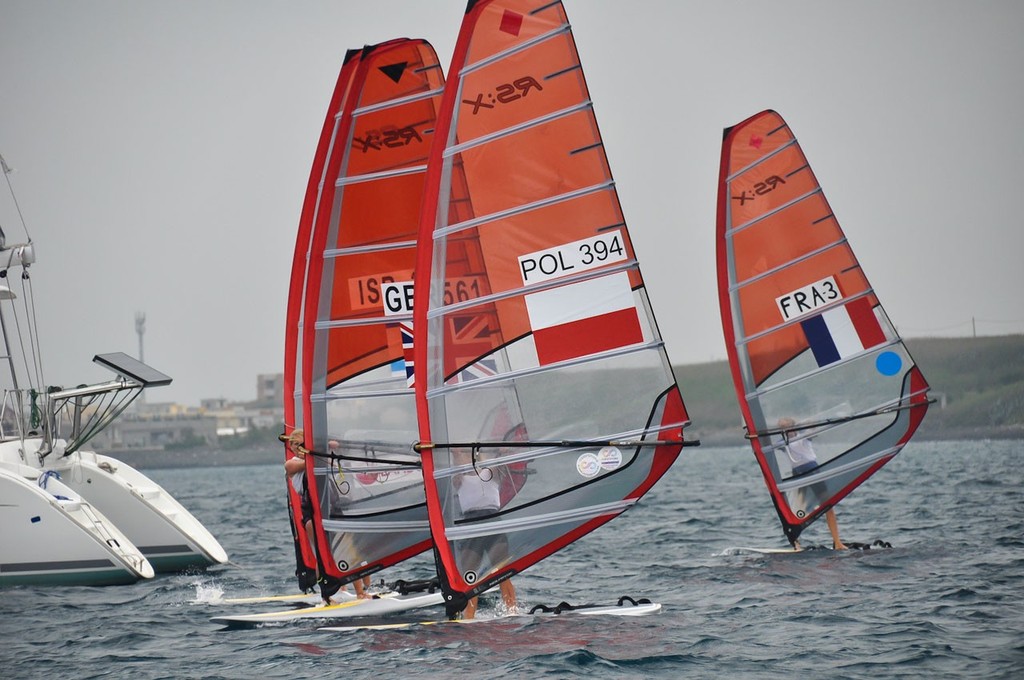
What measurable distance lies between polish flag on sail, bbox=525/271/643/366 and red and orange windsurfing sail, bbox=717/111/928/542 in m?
4.45

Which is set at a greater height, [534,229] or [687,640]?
[534,229]

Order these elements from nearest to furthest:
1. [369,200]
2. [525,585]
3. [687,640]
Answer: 1. [687,640]
2. [369,200]
3. [525,585]

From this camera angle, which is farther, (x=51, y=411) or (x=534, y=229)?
(x=51, y=411)

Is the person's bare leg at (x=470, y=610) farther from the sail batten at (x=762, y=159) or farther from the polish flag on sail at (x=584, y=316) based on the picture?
the sail batten at (x=762, y=159)

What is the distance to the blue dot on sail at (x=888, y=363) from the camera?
1333 cm

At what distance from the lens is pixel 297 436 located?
10.8 meters

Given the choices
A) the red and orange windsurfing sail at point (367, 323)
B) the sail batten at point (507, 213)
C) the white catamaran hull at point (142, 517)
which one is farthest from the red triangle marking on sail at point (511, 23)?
the white catamaran hull at point (142, 517)

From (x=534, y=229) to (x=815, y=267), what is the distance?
17.4 feet

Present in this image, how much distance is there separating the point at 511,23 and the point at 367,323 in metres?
2.90

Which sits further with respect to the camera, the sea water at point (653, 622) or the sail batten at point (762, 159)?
the sail batten at point (762, 159)

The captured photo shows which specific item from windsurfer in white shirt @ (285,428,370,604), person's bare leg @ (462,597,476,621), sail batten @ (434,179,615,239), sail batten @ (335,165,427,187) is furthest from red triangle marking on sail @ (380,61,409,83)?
person's bare leg @ (462,597,476,621)

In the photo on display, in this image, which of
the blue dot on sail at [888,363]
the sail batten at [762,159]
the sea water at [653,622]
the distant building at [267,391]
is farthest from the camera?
the distant building at [267,391]

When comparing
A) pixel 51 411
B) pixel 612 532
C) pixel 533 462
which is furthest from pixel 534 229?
pixel 612 532

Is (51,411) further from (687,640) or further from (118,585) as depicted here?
(687,640)
